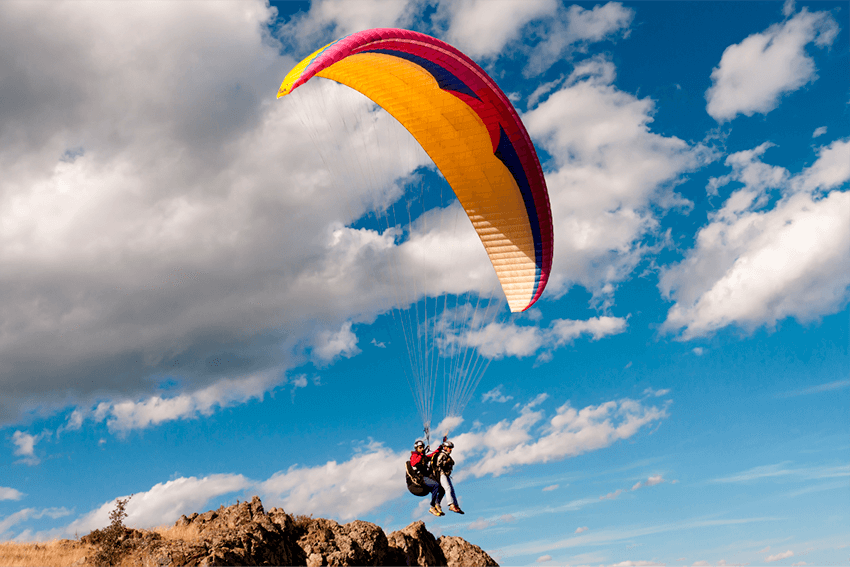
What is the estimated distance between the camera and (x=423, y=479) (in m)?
17.1

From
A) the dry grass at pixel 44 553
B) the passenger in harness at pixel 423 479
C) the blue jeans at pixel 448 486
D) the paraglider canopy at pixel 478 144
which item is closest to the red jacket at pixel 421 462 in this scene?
the passenger in harness at pixel 423 479

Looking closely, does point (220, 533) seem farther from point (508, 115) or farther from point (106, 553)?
point (508, 115)

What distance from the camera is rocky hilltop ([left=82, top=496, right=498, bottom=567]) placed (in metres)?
14.7

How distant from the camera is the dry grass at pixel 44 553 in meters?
15.6

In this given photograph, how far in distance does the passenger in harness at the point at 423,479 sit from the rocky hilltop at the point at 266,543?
2.17 m

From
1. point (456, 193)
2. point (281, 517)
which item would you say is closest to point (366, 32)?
point (456, 193)

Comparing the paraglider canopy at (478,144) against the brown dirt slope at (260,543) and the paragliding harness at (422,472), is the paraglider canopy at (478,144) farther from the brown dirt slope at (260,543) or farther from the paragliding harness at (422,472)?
the brown dirt slope at (260,543)

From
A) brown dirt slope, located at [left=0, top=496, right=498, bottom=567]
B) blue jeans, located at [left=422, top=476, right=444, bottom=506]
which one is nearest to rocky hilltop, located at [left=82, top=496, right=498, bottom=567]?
brown dirt slope, located at [left=0, top=496, right=498, bottom=567]

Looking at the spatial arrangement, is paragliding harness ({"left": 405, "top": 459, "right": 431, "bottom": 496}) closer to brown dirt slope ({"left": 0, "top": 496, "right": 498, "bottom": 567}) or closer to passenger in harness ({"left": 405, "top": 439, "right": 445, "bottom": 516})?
passenger in harness ({"left": 405, "top": 439, "right": 445, "bottom": 516})

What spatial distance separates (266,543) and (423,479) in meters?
4.24

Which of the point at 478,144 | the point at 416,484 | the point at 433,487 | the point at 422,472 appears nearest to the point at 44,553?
the point at 416,484

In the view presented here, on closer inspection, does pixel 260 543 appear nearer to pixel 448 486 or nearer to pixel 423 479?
pixel 423 479

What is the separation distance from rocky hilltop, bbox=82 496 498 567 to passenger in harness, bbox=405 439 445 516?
7.11 ft

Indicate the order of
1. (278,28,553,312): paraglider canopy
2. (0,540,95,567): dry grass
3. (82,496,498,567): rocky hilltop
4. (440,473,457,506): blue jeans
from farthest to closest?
(278,28,553,312): paraglider canopy → (440,473,457,506): blue jeans → (0,540,95,567): dry grass → (82,496,498,567): rocky hilltop
